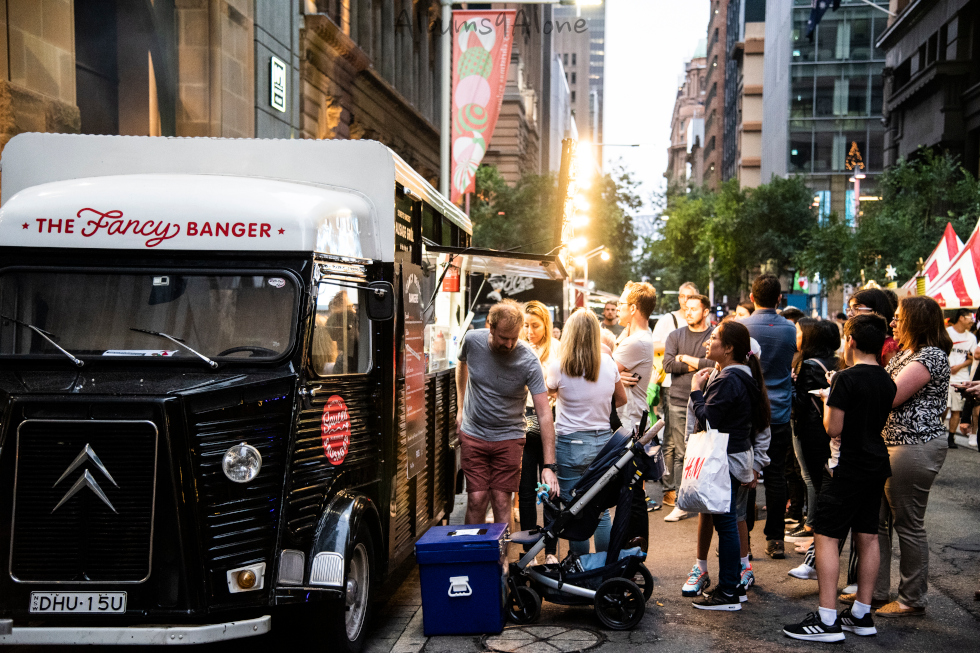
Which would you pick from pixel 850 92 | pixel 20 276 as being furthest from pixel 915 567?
pixel 850 92

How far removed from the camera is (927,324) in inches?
251

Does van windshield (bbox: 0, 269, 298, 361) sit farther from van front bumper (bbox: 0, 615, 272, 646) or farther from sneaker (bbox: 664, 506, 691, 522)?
sneaker (bbox: 664, 506, 691, 522)

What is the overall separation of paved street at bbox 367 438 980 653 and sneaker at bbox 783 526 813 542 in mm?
374

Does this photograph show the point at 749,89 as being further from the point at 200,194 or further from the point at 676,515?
the point at 200,194

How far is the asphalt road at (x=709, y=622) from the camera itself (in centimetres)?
594

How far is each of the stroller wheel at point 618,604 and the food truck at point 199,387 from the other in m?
1.39

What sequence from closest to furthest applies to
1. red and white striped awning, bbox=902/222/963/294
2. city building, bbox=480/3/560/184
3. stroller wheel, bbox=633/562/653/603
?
stroller wheel, bbox=633/562/653/603
red and white striped awning, bbox=902/222/963/294
city building, bbox=480/3/560/184

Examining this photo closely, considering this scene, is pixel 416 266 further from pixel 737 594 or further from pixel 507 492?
pixel 737 594

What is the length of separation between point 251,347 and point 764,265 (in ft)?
186

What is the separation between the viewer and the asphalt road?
5.94 meters

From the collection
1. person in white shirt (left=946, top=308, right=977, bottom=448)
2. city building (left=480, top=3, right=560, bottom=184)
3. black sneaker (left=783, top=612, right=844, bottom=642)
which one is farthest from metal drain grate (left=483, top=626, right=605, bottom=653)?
city building (left=480, top=3, right=560, bottom=184)

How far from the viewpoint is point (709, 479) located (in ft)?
21.3

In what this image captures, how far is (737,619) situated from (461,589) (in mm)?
1841

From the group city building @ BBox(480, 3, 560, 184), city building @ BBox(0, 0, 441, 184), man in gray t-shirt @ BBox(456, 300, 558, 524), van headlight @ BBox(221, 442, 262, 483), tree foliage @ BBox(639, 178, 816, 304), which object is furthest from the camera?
tree foliage @ BBox(639, 178, 816, 304)
